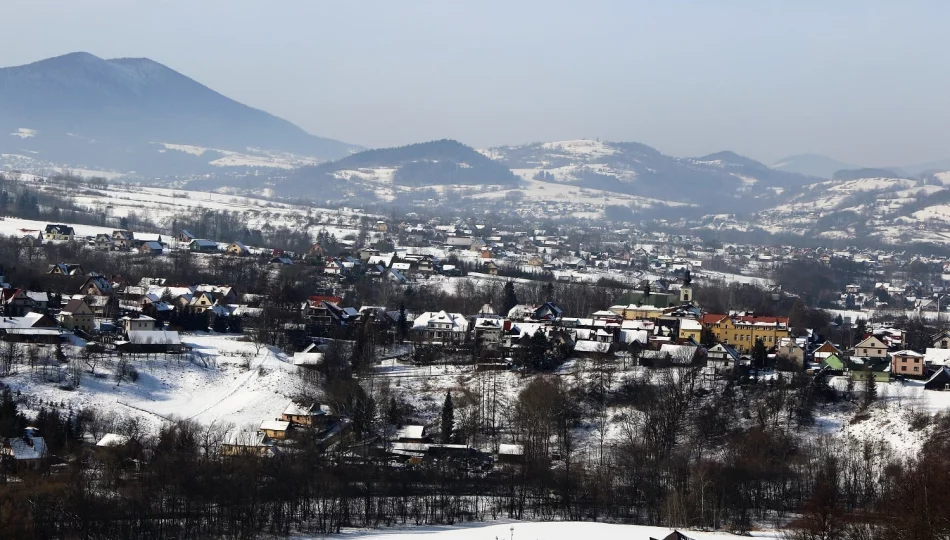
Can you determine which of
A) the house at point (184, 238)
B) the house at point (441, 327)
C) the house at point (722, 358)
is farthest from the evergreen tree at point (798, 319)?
the house at point (184, 238)

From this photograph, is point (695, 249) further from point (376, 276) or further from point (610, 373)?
point (610, 373)

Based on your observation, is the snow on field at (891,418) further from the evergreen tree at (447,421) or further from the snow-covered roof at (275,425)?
the snow-covered roof at (275,425)

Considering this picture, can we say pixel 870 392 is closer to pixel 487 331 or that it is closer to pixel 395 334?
pixel 487 331

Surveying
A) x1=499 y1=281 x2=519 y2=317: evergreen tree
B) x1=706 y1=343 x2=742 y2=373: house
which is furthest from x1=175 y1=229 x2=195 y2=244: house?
x1=706 y1=343 x2=742 y2=373: house

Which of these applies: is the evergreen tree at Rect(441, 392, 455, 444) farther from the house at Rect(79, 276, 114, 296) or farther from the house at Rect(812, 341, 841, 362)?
the house at Rect(79, 276, 114, 296)

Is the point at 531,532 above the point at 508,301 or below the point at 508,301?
below

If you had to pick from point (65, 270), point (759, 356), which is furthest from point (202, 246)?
point (759, 356)
